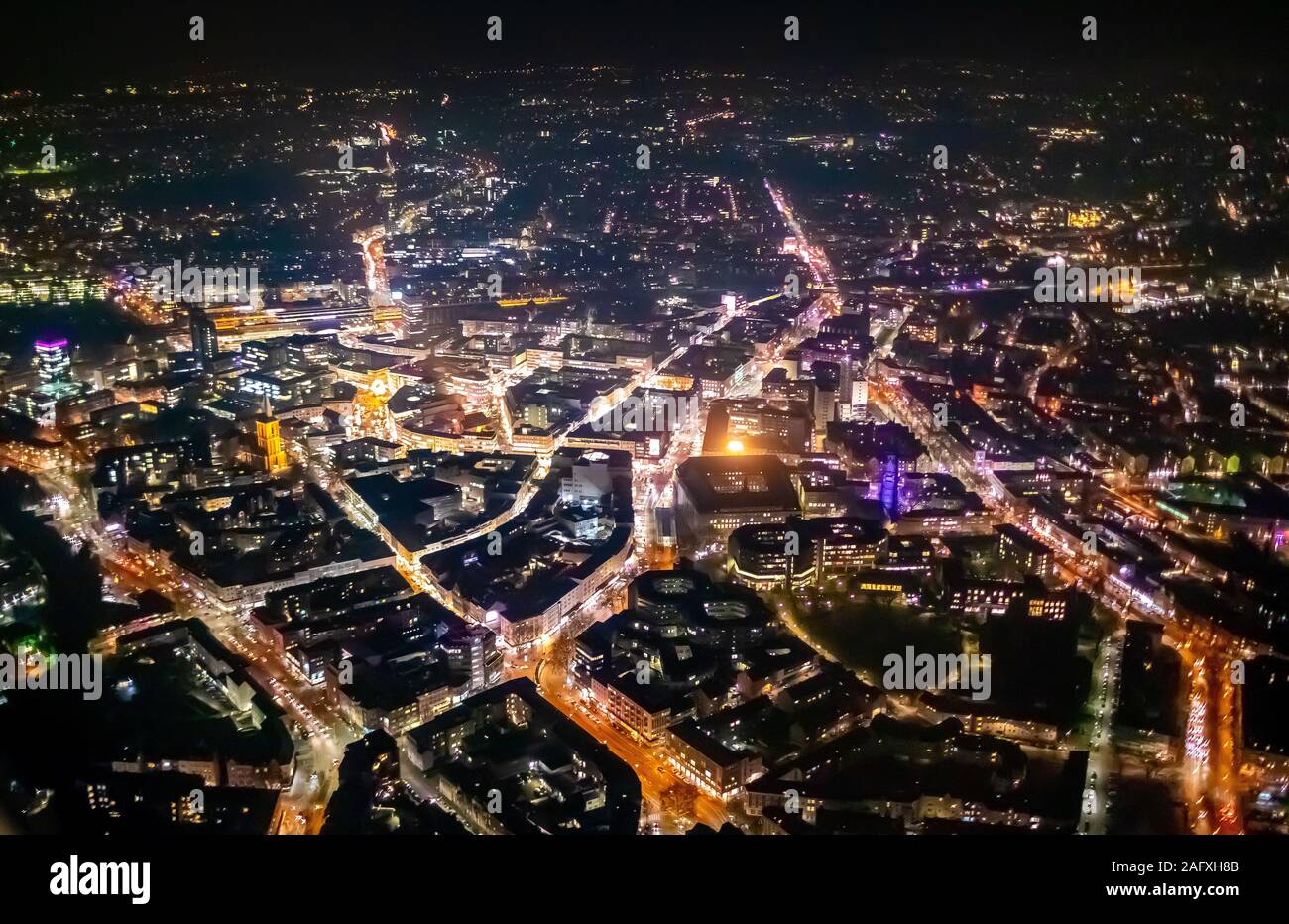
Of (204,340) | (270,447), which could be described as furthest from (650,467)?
(204,340)

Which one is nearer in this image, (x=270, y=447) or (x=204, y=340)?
(x=270, y=447)

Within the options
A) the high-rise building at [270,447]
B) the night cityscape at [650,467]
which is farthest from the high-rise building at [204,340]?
the high-rise building at [270,447]

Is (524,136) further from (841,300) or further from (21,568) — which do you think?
(21,568)

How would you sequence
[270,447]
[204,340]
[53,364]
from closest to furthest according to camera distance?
[270,447] < [53,364] < [204,340]

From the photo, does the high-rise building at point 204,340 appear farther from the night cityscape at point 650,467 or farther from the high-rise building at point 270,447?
the high-rise building at point 270,447

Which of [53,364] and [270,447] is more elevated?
[53,364]

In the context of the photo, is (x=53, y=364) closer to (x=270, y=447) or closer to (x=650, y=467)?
(x=270, y=447)

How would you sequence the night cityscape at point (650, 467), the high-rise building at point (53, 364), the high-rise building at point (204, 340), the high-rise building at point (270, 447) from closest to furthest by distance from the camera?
the night cityscape at point (650, 467) → the high-rise building at point (270, 447) → the high-rise building at point (53, 364) → the high-rise building at point (204, 340)
